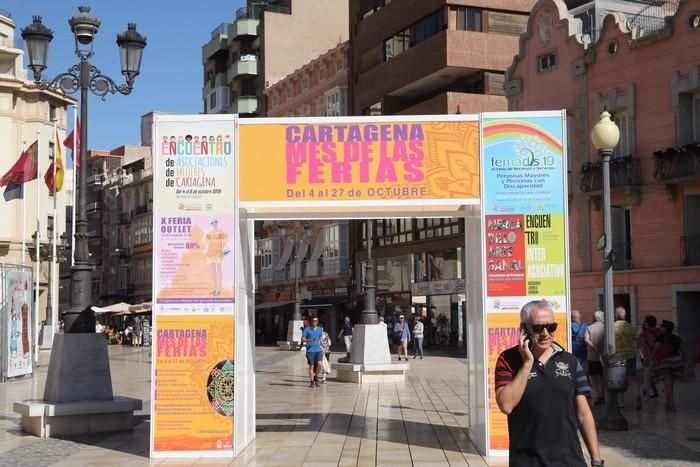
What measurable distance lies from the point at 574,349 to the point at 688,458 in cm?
561

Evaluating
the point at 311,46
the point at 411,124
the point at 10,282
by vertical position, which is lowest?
the point at 10,282

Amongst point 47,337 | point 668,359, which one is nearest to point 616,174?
point 668,359

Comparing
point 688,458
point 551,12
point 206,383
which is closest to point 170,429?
point 206,383

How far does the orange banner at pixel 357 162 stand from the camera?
12195mm

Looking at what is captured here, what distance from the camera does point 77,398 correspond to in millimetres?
14227

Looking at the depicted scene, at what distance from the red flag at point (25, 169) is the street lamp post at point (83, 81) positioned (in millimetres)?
16564

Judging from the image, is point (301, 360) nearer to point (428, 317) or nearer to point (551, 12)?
point (428, 317)

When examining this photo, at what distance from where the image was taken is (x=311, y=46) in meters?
66.8

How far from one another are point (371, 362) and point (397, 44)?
27007 millimetres

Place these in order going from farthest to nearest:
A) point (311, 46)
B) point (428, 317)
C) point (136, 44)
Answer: point (311, 46) → point (428, 317) → point (136, 44)

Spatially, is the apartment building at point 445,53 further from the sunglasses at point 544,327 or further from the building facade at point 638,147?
the sunglasses at point 544,327

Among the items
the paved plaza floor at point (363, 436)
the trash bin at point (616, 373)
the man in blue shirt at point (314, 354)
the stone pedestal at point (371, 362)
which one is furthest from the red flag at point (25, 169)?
the trash bin at point (616, 373)

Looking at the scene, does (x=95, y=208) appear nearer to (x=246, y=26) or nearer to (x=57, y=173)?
(x=246, y=26)

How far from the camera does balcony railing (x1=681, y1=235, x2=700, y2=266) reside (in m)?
27.6
